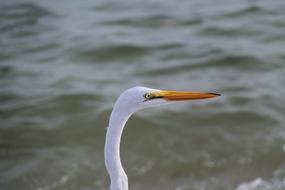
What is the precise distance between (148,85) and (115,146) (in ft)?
18.2

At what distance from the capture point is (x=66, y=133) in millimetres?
8531

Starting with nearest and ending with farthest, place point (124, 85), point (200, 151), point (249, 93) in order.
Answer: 1. point (200, 151)
2. point (249, 93)
3. point (124, 85)

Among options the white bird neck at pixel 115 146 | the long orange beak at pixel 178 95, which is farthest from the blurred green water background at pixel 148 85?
the long orange beak at pixel 178 95

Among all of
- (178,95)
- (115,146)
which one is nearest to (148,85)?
(178,95)

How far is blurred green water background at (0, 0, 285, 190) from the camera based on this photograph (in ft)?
24.7

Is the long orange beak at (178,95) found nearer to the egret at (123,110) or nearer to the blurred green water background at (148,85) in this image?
the egret at (123,110)

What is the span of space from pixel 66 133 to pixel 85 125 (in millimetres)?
371

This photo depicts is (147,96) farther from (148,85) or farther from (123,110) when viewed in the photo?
(148,85)

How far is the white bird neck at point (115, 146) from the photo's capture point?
426 cm

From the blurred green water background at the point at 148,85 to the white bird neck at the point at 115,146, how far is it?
2.81 meters

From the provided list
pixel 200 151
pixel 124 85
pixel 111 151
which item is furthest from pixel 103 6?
pixel 111 151

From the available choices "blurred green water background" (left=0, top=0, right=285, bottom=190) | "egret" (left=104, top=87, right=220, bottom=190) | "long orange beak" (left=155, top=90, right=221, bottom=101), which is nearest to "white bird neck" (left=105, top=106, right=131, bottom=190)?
"egret" (left=104, top=87, right=220, bottom=190)

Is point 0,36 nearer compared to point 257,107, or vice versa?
point 257,107

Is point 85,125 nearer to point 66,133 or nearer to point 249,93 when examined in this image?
point 66,133
